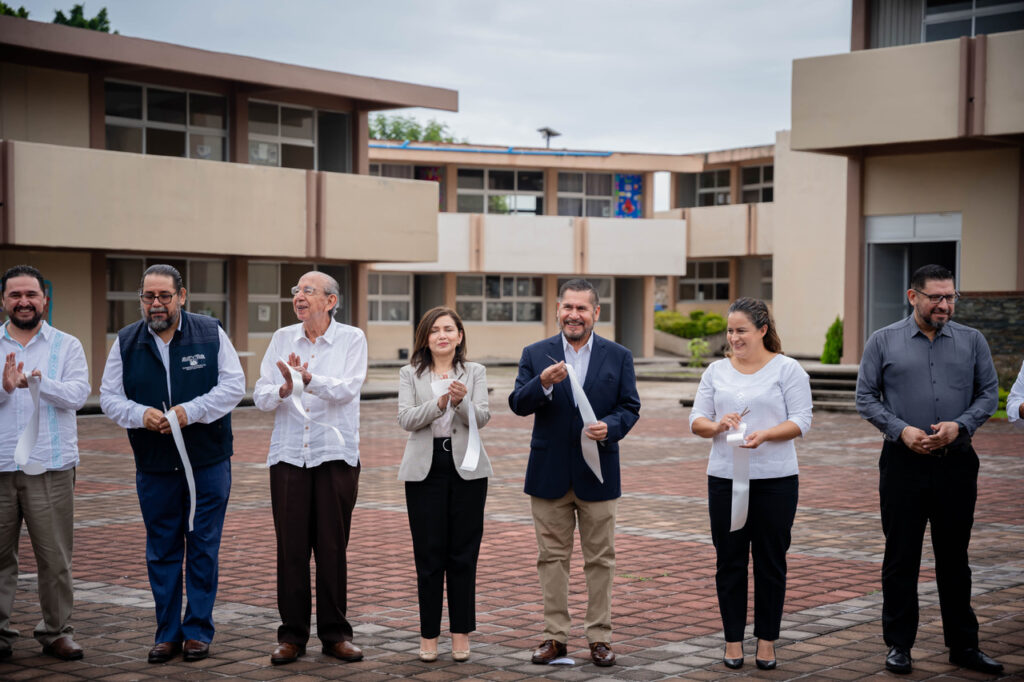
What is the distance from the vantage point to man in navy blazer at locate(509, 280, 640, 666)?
6.34 metres

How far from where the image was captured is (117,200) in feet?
76.4

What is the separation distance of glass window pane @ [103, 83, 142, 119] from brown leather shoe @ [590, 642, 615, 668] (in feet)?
70.1

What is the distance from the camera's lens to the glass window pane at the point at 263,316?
28.4 metres

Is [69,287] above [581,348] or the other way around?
above

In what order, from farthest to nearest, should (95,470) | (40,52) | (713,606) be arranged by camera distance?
1. (40,52)
2. (95,470)
3. (713,606)

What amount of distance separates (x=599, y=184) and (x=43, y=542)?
43.1 m

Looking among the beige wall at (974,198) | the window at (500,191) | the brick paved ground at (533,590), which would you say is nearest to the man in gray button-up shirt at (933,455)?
the brick paved ground at (533,590)

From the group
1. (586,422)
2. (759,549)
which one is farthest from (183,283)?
(759,549)

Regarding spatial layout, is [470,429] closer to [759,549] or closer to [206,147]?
[759,549]

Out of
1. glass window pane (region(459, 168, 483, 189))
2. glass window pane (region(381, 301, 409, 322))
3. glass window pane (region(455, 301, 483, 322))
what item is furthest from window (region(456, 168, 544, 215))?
glass window pane (region(381, 301, 409, 322))

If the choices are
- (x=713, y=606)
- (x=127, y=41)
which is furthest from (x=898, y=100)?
(x=713, y=606)

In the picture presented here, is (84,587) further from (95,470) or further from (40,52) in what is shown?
(40,52)

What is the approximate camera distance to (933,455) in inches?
249

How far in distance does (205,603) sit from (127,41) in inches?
759
